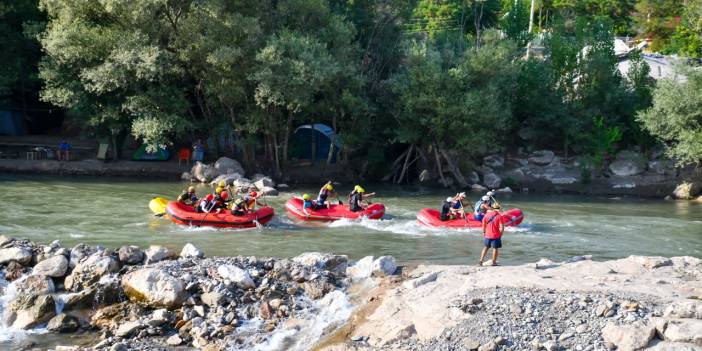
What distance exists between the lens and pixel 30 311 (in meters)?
12.8

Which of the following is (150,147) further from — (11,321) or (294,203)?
(11,321)

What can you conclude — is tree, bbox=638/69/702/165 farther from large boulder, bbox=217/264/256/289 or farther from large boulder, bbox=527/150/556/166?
large boulder, bbox=217/264/256/289

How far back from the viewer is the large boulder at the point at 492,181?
30.5 m

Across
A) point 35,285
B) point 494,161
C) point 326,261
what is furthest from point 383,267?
point 494,161

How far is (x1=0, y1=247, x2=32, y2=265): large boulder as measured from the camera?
48.7 ft

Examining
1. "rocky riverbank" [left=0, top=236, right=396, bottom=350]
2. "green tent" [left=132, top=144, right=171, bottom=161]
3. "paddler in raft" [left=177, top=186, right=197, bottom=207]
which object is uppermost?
"green tent" [left=132, top=144, right=171, bottom=161]

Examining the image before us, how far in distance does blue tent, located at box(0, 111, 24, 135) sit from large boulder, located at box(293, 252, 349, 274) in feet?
84.2

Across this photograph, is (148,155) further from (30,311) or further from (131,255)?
(30,311)

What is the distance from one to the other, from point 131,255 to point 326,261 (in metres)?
3.80

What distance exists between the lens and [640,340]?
10289 millimetres

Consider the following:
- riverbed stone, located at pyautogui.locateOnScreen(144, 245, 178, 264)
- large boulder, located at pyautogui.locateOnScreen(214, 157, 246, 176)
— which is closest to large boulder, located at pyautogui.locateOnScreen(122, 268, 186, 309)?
riverbed stone, located at pyautogui.locateOnScreen(144, 245, 178, 264)

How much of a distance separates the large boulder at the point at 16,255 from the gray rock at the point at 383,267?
267 inches

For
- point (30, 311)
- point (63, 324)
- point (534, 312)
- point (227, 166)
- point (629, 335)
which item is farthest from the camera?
point (227, 166)

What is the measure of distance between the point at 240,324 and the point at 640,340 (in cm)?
605
